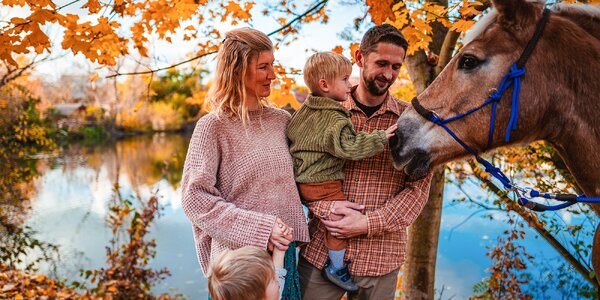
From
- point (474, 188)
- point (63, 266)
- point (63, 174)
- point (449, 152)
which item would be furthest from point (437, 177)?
point (63, 174)

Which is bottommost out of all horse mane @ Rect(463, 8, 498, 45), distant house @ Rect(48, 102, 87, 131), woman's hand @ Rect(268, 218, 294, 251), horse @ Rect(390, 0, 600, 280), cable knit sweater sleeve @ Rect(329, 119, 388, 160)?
woman's hand @ Rect(268, 218, 294, 251)

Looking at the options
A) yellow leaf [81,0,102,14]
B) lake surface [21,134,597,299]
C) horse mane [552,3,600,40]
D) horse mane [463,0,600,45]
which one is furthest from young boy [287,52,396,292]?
lake surface [21,134,597,299]

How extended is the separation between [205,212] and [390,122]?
3.31 feet

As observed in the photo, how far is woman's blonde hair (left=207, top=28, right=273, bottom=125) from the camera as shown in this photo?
1.82 metres

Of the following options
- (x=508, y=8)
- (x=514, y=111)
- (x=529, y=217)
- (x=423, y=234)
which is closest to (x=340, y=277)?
(x=514, y=111)

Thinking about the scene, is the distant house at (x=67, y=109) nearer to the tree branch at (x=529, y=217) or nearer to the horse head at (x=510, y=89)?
the tree branch at (x=529, y=217)

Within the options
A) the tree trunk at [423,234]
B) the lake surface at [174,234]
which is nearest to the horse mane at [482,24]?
the tree trunk at [423,234]

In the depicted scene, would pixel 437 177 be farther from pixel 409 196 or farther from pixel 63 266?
pixel 63 266

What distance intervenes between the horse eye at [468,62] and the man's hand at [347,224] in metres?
0.77

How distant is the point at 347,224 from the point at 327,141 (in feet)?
1.26

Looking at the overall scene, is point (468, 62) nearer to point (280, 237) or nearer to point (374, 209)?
point (374, 209)

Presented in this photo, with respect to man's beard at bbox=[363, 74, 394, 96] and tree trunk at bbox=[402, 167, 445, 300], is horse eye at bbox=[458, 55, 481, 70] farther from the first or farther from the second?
tree trunk at bbox=[402, 167, 445, 300]

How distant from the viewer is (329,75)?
2.04 m

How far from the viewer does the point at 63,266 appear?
301 inches
